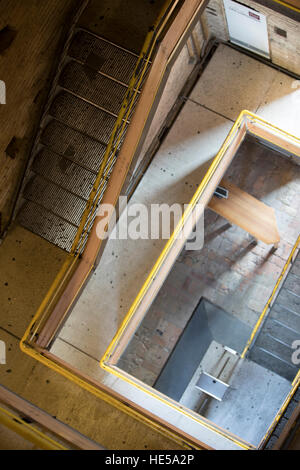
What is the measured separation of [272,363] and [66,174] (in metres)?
5.24

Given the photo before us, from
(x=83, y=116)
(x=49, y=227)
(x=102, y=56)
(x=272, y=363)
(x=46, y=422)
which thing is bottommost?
(x=46, y=422)

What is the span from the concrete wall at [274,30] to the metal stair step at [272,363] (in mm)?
4850

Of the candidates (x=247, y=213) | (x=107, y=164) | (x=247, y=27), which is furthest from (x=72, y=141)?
(x=247, y=213)

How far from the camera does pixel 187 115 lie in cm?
822

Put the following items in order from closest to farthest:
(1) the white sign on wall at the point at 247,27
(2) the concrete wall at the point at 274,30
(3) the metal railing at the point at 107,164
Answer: (3) the metal railing at the point at 107,164, (2) the concrete wall at the point at 274,30, (1) the white sign on wall at the point at 247,27

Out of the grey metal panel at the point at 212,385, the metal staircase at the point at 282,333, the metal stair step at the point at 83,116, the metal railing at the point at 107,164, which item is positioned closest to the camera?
the metal railing at the point at 107,164

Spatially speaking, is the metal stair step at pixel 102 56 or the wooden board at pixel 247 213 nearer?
the metal stair step at pixel 102 56

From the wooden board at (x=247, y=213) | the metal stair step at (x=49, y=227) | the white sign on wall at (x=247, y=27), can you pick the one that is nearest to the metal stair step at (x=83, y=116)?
the metal stair step at (x=49, y=227)

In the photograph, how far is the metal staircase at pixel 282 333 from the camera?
930 centimetres

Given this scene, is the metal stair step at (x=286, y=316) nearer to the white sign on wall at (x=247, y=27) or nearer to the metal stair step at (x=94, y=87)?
the white sign on wall at (x=247, y=27)

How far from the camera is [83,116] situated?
22.1 feet

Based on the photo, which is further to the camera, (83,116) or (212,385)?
(212,385)

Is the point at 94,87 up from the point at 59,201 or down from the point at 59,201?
up

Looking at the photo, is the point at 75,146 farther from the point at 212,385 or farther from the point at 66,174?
the point at 212,385
